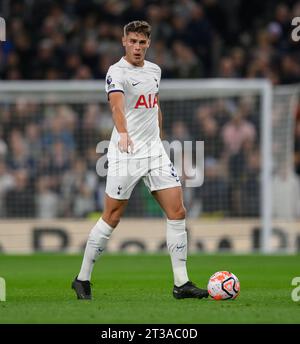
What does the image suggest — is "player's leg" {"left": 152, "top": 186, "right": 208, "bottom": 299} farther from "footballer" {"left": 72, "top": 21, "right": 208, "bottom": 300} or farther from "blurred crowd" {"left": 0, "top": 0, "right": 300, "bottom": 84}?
"blurred crowd" {"left": 0, "top": 0, "right": 300, "bottom": 84}

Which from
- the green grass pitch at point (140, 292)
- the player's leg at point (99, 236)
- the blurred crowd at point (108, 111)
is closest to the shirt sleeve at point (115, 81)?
the player's leg at point (99, 236)

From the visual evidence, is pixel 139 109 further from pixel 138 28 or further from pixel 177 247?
pixel 177 247

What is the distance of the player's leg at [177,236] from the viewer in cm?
927

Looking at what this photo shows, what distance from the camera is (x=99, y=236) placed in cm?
928

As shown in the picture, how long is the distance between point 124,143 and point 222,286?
1.56 m

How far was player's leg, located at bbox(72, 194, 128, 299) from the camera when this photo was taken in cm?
926

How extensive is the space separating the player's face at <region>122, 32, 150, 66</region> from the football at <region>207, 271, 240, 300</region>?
204cm

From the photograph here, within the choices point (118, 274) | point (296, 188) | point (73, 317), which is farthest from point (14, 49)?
point (73, 317)

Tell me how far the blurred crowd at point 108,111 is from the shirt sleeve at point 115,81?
8400 mm

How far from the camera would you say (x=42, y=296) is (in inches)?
388

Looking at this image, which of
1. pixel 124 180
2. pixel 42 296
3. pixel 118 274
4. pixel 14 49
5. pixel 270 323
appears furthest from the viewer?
pixel 14 49

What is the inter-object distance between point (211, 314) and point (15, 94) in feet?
37.9

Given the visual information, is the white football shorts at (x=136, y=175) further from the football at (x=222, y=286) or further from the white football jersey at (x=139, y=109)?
the football at (x=222, y=286)
